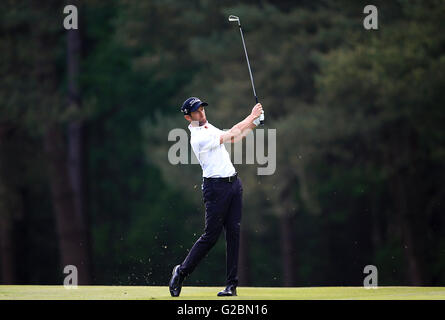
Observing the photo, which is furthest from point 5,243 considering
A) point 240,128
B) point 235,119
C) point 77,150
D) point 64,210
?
point 240,128

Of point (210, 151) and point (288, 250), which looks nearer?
point (210, 151)

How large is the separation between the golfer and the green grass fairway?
50cm

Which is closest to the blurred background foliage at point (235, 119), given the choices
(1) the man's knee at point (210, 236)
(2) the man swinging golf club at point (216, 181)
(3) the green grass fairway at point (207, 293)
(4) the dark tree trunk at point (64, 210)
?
(4) the dark tree trunk at point (64, 210)

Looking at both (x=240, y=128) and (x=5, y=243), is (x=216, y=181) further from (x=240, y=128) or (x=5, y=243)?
(x=5, y=243)

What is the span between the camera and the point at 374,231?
38500 millimetres

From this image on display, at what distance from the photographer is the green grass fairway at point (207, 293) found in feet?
37.8

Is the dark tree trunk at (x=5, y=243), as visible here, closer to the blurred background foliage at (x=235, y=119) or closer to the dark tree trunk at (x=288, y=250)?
the blurred background foliage at (x=235, y=119)

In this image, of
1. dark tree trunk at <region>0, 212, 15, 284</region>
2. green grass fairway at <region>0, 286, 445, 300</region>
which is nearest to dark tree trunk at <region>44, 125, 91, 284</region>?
dark tree trunk at <region>0, 212, 15, 284</region>

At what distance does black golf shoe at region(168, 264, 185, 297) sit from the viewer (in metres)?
11.4

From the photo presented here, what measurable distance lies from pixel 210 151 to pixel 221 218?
71 cm

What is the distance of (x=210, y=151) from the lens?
11.1 m

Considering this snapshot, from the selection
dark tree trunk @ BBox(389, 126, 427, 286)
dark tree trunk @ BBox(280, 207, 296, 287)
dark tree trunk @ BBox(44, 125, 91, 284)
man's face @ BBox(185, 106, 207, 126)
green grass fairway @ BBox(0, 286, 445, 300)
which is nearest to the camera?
man's face @ BBox(185, 106, 207, 126)

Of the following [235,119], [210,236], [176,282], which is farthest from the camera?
[235,119]

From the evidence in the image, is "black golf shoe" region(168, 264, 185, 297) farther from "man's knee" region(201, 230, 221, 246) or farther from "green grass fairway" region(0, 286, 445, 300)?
"man's knee" region(201, 230, 221, 246)
